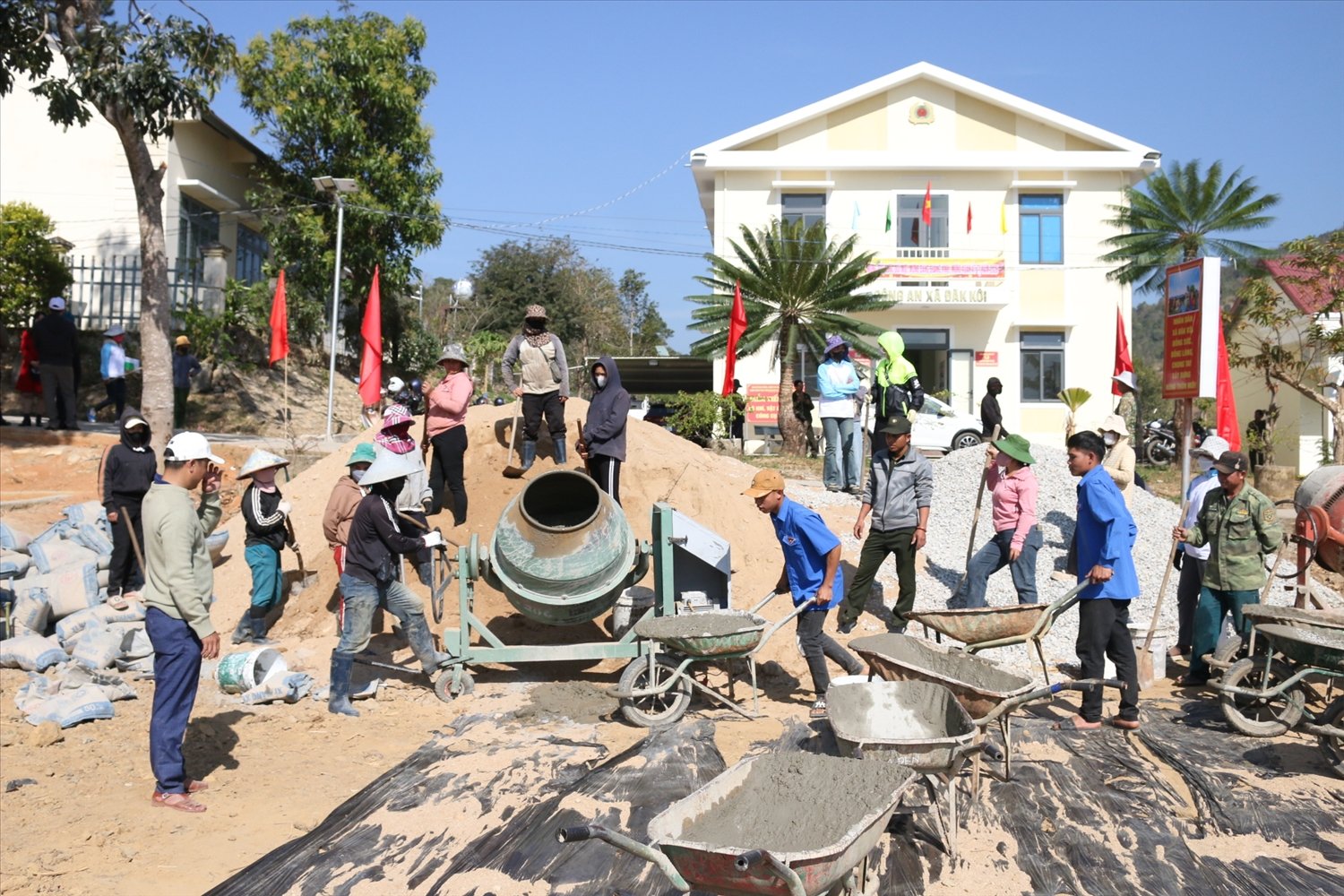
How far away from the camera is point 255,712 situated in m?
7.65

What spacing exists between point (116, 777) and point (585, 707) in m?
2.90

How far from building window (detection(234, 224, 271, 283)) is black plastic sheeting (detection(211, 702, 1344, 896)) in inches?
943

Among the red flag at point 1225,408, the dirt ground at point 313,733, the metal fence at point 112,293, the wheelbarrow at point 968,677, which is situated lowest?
the dirt ground at point 313,733

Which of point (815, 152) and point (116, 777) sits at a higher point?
point (815, 152)

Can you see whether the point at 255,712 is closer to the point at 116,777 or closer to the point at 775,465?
the point at 116,777

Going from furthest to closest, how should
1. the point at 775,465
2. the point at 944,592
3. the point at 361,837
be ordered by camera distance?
the point at 775,465 < the point at 944,592 < the point at 361,837

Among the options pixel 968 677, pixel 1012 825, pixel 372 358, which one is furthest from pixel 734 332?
pixel 1012 825

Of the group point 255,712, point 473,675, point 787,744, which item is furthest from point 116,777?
point 787,744

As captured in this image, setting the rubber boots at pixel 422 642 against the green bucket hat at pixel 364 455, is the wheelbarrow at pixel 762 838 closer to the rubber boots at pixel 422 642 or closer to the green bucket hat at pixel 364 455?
the rubber boots at pixel 422 642

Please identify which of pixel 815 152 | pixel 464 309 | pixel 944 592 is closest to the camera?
pixel 944 592

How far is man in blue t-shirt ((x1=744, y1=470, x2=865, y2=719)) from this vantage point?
7137 millimetres

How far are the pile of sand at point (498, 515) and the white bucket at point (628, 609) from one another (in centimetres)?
→ 102

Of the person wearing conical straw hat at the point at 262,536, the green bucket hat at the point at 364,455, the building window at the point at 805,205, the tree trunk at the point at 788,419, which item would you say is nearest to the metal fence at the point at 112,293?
the tree trunk at the point at 788,419

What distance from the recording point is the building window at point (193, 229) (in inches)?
944
